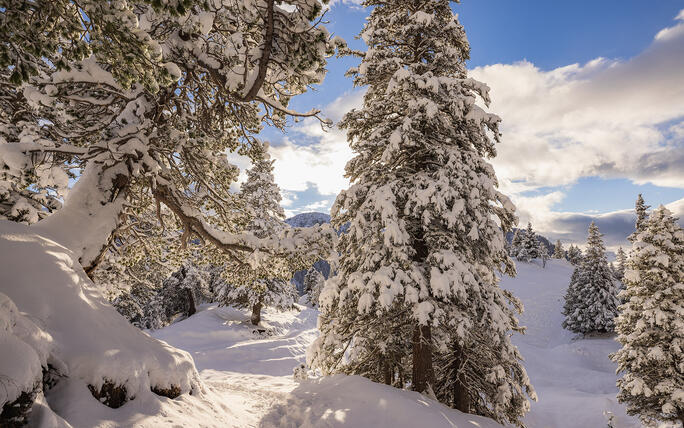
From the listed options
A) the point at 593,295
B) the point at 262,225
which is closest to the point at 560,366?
the point at 593,295

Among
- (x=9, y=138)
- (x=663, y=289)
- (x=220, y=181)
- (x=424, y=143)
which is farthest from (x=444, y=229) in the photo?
(x=663, y=289)

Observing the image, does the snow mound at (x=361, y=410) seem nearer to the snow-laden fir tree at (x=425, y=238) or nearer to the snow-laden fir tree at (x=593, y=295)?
the snow-laden fir tree at (x=425, y=238)

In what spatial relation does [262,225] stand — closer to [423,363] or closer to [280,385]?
[280,385]

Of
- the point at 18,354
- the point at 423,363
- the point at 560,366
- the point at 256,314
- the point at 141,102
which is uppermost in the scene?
the point at 141,102

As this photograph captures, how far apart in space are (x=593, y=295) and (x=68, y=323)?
155 ft

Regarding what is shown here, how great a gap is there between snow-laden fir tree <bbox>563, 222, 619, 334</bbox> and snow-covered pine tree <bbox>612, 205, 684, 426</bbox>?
24413mm

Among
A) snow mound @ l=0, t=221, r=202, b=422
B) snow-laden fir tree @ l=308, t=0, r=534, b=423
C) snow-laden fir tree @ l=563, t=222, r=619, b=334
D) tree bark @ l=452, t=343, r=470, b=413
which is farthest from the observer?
snow-laden fir tree @ l=563, t=222, r=619, b=334

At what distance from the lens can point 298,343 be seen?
22844 mm

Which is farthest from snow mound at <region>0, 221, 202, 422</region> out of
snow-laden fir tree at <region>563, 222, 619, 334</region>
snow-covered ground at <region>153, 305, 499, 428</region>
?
snow-laden fir tree at <region>563, 222, 619, 334</region>

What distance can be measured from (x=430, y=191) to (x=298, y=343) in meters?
19.2

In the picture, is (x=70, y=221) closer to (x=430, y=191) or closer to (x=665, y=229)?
(x=430, y=191)

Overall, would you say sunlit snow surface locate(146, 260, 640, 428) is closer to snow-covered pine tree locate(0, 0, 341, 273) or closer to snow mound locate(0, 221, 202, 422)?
snow mound locate(0, 221, 202, 422)

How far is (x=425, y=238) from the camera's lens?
777 cm

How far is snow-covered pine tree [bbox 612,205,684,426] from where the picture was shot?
14.5m
